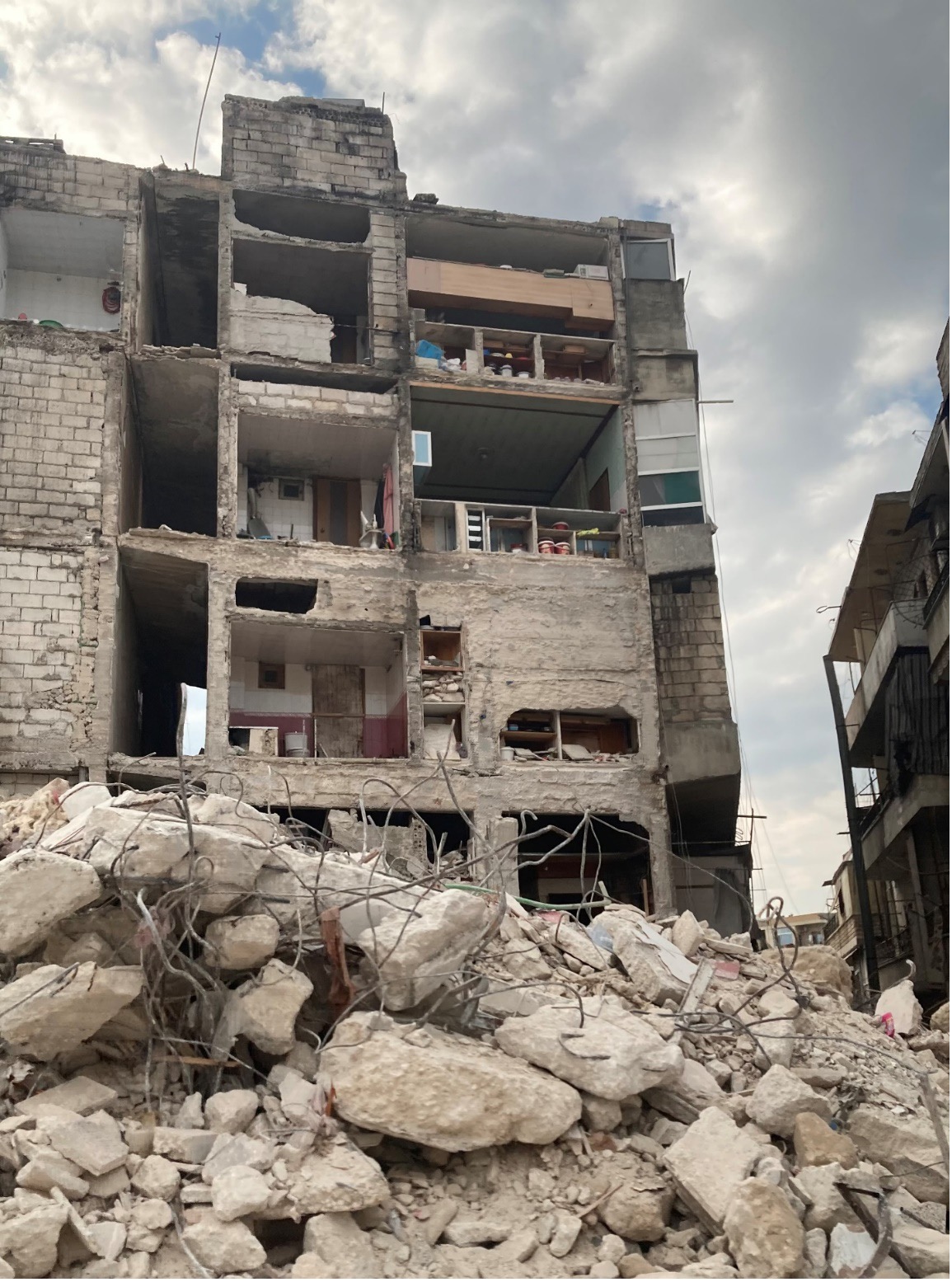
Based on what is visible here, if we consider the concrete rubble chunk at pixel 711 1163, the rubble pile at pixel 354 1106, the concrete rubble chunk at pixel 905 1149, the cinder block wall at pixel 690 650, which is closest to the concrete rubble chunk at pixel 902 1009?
the rubble pile at pixel 354 1106

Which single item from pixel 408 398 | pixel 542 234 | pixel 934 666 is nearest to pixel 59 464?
pixel 408 398

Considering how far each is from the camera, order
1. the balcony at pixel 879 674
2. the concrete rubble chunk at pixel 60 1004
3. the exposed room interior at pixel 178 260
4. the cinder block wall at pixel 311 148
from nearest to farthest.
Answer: the concrete rubble chunk at pixel 60 1004 → the balcony at pixel 879 674 → the exposed room interior at pixel 178 260 → the cinder block wall at pixel 311 148

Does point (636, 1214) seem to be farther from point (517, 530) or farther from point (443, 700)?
point (517, 530)

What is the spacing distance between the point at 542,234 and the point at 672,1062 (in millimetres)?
23928

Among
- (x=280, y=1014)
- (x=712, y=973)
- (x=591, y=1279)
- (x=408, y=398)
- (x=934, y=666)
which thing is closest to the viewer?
(x=591, y=1279)

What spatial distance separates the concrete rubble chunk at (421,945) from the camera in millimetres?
7328

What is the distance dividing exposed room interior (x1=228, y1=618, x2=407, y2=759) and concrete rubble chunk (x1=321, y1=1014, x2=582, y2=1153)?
1605 cm

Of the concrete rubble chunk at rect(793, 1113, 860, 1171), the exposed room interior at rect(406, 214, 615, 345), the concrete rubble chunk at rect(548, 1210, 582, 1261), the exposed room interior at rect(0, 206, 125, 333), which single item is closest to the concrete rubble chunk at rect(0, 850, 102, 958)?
the concrete rubble chunk at rect(548, 1210, 582, 1261)

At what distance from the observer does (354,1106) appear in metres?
6.67

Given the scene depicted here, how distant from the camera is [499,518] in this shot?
25906 millimetres

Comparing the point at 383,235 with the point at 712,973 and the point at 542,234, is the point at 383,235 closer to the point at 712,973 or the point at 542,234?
the point at 542,234

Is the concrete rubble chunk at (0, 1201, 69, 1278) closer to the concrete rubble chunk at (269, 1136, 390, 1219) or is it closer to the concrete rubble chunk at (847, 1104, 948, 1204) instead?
the concrete rubble chunk at (269, 1136, 390, 1219)

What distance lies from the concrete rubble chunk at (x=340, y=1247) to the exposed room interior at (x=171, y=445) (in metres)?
19.6

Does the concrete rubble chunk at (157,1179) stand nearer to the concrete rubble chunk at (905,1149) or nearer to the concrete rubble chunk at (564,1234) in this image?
the concrete rubble chunk at (564,1234)
